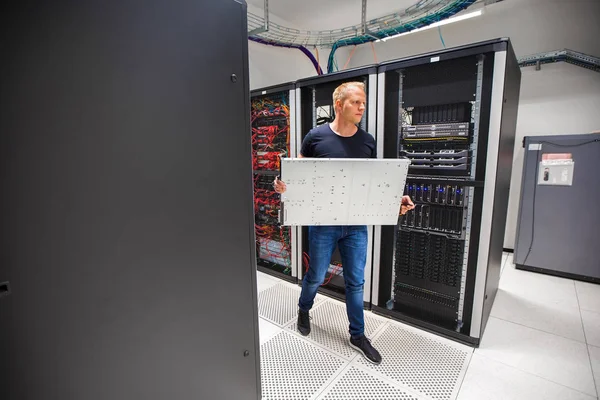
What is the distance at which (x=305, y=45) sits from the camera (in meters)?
4.09

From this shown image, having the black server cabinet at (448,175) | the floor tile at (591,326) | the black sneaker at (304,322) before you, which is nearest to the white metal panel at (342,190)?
the black server cabinet at (448,175)

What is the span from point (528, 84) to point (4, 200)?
15.0ft

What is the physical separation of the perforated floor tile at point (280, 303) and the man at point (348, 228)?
0.59m

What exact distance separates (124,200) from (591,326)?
3237 mm

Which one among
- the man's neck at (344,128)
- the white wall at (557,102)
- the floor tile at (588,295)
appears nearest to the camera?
the man's neck at (344,128)

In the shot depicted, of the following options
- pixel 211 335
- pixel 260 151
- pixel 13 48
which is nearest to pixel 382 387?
pixel 211 335

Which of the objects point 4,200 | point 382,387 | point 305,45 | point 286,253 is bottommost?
point 382,387

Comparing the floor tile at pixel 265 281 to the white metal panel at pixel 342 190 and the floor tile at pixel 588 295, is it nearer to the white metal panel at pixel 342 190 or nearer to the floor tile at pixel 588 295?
the white metal panel at pixel 342 190

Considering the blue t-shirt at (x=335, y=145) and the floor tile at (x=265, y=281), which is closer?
the blue t-shirt at (x=335, y=145)

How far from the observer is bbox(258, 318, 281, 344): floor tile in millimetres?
2116

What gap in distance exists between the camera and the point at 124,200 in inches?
22.3

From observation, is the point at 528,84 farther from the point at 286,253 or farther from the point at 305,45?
the point at 286,253

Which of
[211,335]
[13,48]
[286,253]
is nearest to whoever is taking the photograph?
[13,48]

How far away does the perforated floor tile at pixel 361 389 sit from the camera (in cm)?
161
